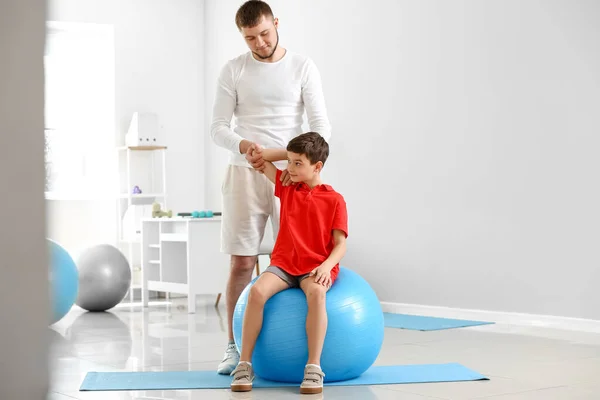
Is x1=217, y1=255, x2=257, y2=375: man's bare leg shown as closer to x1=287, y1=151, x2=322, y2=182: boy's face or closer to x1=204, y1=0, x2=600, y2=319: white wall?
x1=287, y1=151, x2=322, y2=182: boy's face

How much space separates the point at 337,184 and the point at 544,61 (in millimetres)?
2079

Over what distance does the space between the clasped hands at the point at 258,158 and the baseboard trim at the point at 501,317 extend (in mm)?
2269

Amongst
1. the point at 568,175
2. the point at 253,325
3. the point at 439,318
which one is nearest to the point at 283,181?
the point at 253,325

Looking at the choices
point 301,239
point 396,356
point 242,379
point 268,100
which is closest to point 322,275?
point 301,239

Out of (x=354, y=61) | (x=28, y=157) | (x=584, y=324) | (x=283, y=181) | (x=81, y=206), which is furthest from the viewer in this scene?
(x=81, y=206)

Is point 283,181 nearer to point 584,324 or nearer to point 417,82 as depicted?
point 584,324

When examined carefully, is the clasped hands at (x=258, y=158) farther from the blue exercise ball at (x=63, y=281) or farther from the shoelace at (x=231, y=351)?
the blue exercise ball at (x=63, y=281)

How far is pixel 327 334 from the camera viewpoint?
112 inches

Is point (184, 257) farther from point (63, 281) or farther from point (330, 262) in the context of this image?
point (330, 262)

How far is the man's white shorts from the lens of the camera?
10.5 ft

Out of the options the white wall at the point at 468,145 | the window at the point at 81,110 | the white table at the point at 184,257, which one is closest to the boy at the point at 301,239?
the white wall at the point at 468,145

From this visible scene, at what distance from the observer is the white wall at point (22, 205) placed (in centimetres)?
71

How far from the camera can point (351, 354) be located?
292cm

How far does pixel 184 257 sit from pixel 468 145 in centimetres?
282
